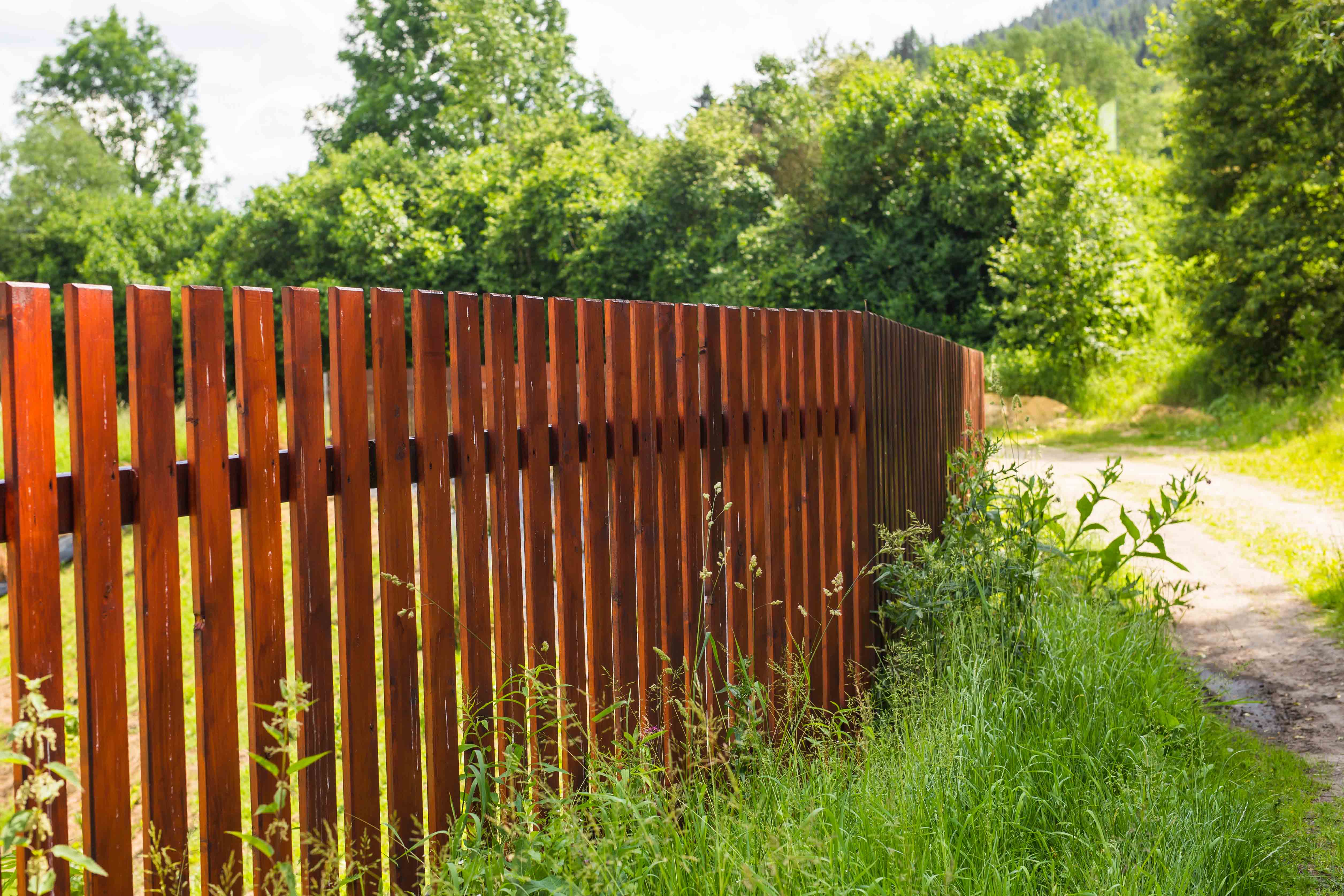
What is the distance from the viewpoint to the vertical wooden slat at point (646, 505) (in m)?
3.04

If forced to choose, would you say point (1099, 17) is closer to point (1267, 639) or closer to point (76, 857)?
point (1267, 639)

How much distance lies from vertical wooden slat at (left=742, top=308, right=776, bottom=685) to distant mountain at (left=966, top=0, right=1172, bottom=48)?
71.2m

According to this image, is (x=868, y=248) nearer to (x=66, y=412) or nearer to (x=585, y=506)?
(x=66, y=412)

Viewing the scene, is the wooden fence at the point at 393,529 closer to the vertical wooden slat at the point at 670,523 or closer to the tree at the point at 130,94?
the vertical wooden slat at the point at 670,523

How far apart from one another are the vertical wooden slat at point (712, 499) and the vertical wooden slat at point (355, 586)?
1.26 metres

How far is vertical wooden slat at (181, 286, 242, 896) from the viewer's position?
1.93 m

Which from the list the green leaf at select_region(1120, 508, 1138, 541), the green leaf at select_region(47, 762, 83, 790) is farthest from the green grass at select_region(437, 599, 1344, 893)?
the green leaf at select_region(1120, 508, 1138, 541)

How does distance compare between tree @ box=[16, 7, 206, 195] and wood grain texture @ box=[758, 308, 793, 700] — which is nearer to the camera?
wood grain texture @ box=[758, 308, 793, 700]

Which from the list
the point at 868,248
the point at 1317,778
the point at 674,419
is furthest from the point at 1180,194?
the point at 674,419

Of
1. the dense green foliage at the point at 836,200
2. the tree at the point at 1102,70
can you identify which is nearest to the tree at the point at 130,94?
the dense green foliage at the point at 836,200

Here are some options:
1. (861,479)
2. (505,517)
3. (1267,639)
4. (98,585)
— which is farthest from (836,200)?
(98,585)

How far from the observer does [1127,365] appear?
18.2 meters

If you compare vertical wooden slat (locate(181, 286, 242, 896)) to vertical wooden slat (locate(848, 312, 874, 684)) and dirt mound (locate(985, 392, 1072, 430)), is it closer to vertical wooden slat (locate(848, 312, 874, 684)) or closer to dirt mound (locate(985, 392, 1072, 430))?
vertical wooden slat (locate(848, 312, 874, 684))

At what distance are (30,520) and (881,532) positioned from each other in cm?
283
